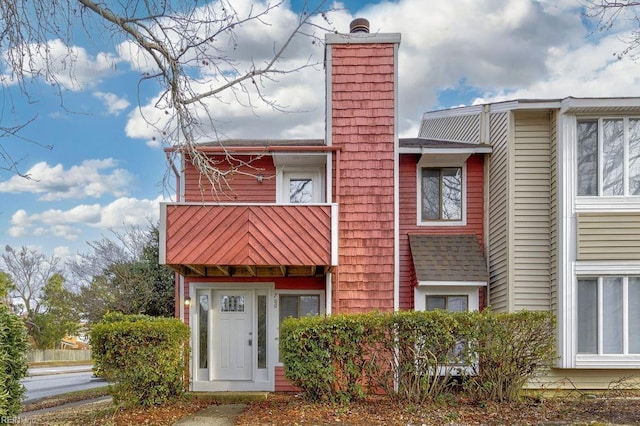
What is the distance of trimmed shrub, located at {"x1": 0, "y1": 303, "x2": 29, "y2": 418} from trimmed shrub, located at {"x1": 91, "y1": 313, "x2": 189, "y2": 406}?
5.10ft

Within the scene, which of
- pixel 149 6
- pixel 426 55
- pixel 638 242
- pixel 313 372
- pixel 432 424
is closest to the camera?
pixel 149 6

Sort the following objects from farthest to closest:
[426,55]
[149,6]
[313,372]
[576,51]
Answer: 1. [426,55]
2. [576,51]
3. [313,372]
4. [149,6]

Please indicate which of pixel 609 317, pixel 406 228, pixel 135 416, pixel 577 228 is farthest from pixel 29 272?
pixel 609 317

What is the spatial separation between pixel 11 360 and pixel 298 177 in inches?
249

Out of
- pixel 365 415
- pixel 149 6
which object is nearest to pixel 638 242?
pixel 365 415

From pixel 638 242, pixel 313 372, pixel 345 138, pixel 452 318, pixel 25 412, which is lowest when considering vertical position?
pixel 25 412

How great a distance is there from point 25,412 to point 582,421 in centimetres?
1097

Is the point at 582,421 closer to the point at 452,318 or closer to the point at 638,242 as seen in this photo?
the point at 452,318

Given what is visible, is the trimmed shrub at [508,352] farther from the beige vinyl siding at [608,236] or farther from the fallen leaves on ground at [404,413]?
the beige vinyl siding at [608,236]

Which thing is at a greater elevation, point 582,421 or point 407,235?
point 407,235

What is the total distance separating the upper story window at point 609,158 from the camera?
9.15 metres

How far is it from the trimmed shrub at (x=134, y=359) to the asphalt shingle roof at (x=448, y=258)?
5.09 meters

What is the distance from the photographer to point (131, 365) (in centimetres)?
781

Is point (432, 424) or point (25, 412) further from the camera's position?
point (25, 412)
